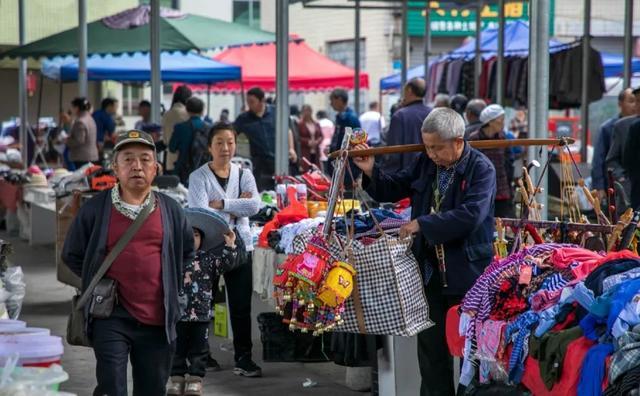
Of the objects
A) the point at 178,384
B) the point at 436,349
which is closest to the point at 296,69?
the point at 178,384

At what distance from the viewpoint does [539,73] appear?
8.53 m

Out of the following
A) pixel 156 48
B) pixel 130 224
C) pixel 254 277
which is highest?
pixel 156 48

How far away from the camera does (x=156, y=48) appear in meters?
Result: 15.1

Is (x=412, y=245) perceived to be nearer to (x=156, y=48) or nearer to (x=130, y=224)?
(x=130, y=224)

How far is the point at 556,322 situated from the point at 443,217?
1.16 meters

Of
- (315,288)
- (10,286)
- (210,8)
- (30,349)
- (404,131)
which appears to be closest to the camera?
(30,349)

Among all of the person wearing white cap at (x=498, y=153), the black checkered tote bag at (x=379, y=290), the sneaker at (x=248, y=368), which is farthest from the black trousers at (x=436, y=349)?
the person wearing white cap at (x=498, y=153)

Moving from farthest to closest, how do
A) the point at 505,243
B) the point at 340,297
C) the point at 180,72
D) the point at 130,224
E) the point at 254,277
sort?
the point at 180,72, the point at 254,277, the point at 505,243, the point at 340,297, the point at 130,224

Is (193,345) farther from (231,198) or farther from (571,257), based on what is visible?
(571,257)

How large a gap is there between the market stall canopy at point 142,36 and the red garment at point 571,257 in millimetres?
11112

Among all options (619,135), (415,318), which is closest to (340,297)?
(415,318)

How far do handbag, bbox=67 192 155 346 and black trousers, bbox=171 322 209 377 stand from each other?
192 cm

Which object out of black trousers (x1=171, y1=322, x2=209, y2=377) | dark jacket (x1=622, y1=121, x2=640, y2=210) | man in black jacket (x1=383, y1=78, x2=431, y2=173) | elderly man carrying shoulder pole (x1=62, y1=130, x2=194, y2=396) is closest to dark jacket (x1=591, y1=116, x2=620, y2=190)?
man in black jacket (x1=383, y1=78, x2=431, y2=173)

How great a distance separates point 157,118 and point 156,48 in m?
1.09
